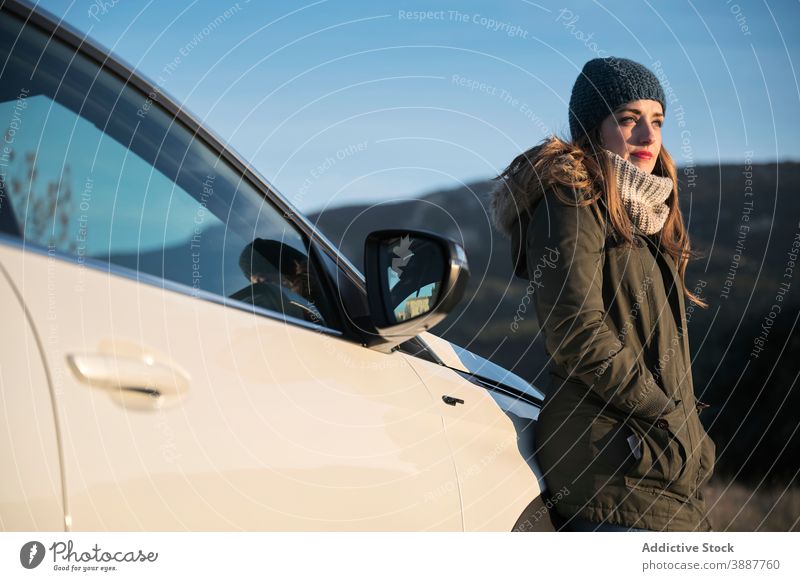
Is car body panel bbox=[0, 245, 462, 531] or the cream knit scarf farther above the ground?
the cream knit scarf

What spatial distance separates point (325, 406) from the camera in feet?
6.58

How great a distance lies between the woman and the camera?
266 centimetres

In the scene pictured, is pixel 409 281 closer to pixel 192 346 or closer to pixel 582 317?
pixel 582 317

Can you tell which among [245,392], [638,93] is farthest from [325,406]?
[638,93]

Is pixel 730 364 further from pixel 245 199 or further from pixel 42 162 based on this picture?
pixel 42 162

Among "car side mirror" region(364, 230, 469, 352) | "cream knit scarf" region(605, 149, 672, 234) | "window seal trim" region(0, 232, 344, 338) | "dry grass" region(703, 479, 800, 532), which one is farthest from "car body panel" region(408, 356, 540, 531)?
"dry grass" region(703, 479, 800, 532)

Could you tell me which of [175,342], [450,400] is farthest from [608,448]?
[175,342]

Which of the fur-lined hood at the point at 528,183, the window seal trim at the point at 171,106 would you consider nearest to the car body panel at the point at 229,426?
the window seal trim at the point at 171,106

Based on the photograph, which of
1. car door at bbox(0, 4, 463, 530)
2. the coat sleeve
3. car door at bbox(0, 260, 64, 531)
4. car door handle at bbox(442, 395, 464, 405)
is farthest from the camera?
the coat sleeve

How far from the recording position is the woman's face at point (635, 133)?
3.08 meters

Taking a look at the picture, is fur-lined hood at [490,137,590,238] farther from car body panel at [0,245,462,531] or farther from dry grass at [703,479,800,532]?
dry grass at [703,479,800,532]

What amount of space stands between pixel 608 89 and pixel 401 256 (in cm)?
119

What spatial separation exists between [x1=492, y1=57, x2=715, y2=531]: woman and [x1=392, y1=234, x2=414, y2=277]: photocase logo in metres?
0.49

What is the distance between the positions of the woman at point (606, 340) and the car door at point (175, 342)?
58 centimetres
